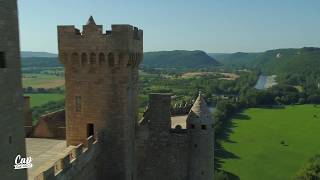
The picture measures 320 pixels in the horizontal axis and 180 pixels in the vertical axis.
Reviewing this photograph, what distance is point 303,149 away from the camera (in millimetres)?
110562

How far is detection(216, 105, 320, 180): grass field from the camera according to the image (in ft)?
296

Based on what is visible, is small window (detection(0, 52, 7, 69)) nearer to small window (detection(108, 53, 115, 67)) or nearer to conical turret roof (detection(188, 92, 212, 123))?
small window (detection(108, 53, 115, 67))

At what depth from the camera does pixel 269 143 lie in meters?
116

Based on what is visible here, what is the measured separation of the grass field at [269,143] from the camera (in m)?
90.2

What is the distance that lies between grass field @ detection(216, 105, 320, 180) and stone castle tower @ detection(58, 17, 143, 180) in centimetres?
6298

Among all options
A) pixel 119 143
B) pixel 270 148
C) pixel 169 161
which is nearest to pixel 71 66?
pixel 119 143

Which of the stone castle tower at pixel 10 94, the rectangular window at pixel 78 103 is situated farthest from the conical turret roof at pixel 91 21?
the stone castle tower at pixel 10 94

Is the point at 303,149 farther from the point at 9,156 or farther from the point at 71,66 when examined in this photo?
the point at 9,156

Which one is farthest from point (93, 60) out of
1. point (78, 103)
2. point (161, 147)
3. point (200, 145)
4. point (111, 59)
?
point (200, 145)

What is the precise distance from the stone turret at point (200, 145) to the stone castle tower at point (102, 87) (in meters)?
5.45

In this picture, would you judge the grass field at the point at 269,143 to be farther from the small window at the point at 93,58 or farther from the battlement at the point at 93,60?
the small window at the point at 93,58

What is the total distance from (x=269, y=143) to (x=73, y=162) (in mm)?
102087

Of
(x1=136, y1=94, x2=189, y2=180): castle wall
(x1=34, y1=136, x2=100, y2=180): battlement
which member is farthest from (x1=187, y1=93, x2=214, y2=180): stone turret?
(x1=34, y1=136, x2=100, y2=180): battlement

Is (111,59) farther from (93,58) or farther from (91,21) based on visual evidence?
(91,21)
